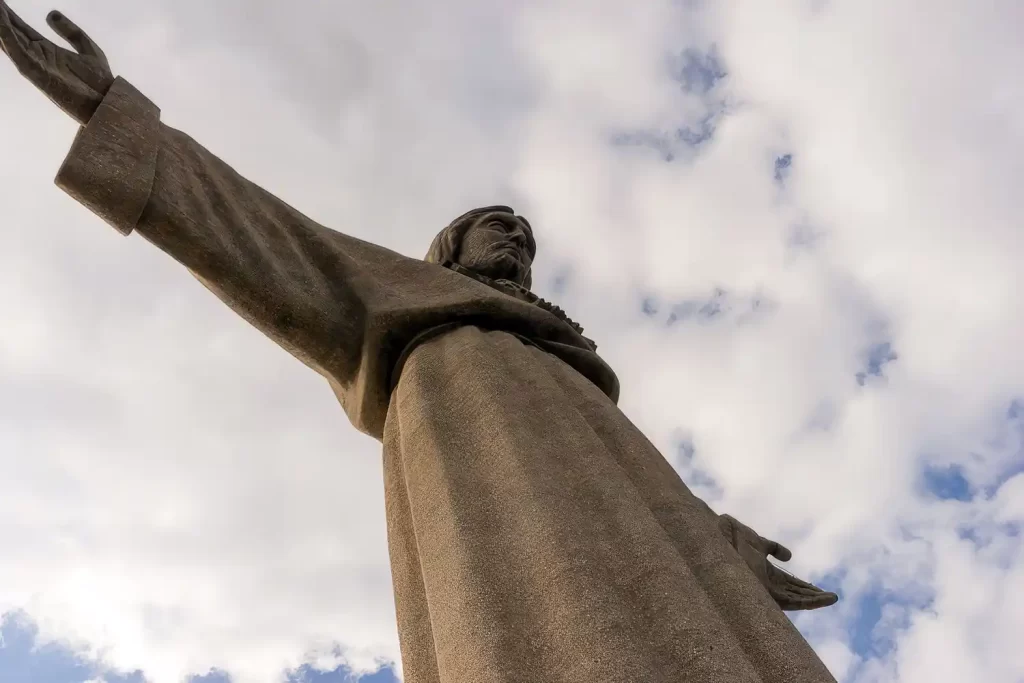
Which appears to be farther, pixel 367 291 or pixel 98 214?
pixel 367 291

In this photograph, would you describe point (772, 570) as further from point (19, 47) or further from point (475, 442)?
point (19, 47)

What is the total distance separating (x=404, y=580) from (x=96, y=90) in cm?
289

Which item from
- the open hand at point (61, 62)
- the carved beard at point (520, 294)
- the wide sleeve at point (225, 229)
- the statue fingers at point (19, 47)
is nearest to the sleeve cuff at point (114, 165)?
the wide sleeve at point (225, 229)

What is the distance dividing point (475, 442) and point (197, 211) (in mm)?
1928

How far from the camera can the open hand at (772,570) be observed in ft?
13.4

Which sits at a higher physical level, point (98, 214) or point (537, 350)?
point (98, 214)

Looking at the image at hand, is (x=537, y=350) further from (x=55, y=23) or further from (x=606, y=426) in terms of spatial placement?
(x=55, y=23)

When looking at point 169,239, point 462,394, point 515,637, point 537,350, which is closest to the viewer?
point 515,637

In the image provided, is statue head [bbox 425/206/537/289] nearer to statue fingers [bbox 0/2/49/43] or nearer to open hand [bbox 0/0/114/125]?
open hand [bbox 0/0/114/125]

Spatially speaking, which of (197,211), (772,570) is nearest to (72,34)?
(197,211)

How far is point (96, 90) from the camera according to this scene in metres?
4.34

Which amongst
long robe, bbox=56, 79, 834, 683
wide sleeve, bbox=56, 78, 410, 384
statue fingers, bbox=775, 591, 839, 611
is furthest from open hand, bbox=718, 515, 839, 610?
wide sleeve, bbox=56, 78, 410, 384

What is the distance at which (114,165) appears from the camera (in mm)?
4016

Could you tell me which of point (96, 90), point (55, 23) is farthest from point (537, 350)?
point (55, 23)
